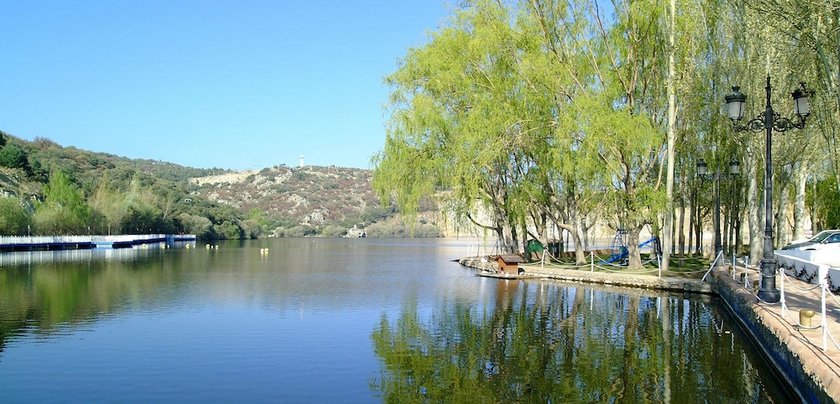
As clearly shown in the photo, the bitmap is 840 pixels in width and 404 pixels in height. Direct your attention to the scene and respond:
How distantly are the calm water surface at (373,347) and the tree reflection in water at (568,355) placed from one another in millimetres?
43

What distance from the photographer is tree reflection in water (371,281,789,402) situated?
41.0ft

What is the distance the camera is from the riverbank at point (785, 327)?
1015cm

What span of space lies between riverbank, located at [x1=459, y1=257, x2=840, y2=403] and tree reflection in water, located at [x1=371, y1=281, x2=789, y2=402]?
50 centimetres

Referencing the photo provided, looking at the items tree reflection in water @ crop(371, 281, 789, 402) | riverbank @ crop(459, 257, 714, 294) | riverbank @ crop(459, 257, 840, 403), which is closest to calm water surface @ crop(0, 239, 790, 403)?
tree reflection in water @ crop(371, 281, 789, 402)

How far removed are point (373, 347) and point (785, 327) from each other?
337 inches

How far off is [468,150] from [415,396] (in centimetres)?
2352

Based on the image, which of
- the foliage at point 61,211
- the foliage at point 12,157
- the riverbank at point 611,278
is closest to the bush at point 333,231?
the foliage at point 12,157

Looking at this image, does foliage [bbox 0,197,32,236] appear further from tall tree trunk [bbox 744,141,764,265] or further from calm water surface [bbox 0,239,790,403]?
tall tree trunk [bbox 744,141,764,265]

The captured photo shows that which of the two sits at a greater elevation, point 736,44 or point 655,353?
point 736,44

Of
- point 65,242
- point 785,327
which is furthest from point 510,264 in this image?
point 65,242

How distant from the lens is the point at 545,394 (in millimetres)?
12266

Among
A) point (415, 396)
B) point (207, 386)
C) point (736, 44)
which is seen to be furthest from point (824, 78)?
point (207, 386)

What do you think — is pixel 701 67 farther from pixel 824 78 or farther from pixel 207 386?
pixel 207 386

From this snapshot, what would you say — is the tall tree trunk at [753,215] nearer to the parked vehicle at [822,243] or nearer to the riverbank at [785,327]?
the parked vehicle at [822,243]
